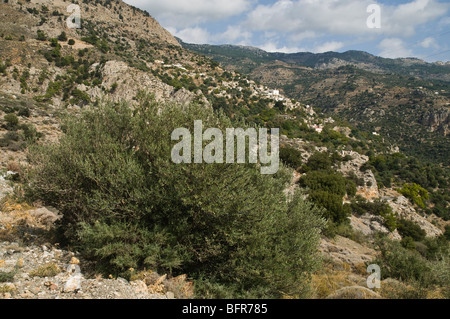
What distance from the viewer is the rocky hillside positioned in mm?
6598

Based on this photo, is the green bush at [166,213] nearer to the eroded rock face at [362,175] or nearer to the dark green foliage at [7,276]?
the dark green foliage at [7,276]

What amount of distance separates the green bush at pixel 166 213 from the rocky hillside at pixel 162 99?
2.14ft

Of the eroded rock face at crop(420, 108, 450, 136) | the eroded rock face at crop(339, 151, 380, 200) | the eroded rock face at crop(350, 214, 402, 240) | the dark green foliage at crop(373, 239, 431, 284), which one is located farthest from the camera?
the eroded rock face at crop(420, 108, 450, 136)

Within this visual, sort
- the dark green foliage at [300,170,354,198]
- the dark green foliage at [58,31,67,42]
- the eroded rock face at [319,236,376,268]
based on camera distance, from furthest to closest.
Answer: the dark green foliage at [58,31,67,42]
the dark green foliage at [300,170,354,198]
the eroded rock face at [319,236,376,268]

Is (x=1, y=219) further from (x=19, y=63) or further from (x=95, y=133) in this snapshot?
(x=19, y=63)

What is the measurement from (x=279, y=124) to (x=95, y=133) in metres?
40.2

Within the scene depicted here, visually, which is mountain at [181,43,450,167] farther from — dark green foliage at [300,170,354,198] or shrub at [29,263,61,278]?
shrub at [29,263,61,278]

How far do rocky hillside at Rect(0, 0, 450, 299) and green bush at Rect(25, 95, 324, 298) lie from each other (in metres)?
0.65

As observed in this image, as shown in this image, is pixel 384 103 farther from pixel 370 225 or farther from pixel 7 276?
pixel 7 276

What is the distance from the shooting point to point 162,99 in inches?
887

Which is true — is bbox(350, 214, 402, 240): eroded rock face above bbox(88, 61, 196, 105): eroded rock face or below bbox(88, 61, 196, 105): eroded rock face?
below

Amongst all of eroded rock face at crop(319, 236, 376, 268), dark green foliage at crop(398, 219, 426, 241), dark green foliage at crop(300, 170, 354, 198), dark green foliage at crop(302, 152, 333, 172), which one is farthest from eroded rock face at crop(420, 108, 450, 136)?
eroded rock face at crop(319, 236, 376, 268)

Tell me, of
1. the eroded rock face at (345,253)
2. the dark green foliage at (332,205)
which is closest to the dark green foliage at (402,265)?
the eroded rock face at (345,253)

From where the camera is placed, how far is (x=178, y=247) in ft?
22.1
